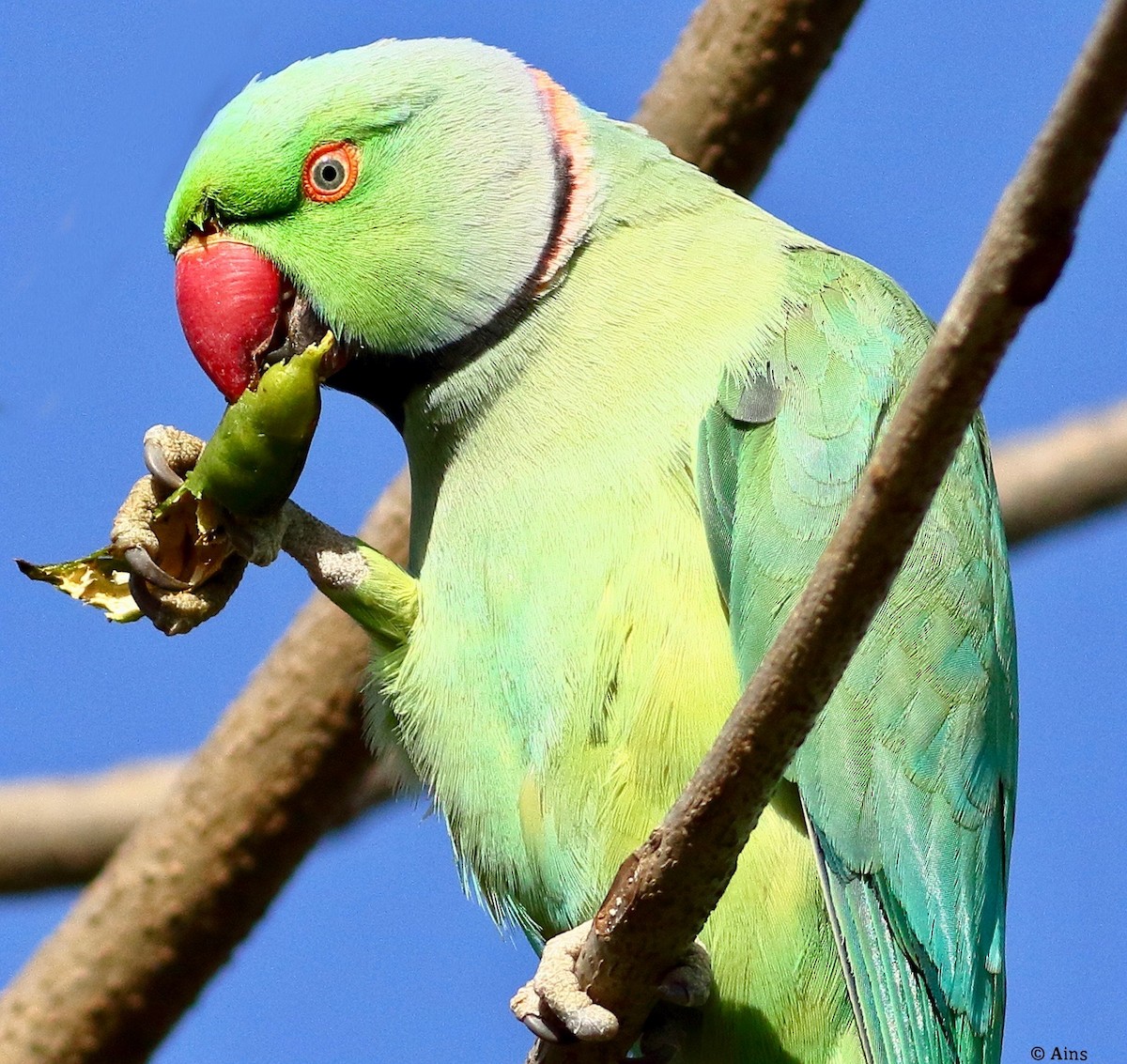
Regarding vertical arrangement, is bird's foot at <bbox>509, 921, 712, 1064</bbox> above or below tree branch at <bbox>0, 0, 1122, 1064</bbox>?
below

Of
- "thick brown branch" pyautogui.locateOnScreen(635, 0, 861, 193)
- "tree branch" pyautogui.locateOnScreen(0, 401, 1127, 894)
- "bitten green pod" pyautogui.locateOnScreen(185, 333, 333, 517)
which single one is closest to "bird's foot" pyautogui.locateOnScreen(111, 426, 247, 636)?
"bitten green pod" pyautogui.locateOnScreen(185, 333, 333, 517)

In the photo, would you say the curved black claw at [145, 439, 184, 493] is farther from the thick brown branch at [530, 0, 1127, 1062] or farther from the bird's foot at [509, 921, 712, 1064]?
the thick brown branch at [530, 0, 1127, 1062]

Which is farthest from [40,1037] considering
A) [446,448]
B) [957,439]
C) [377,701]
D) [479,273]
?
[957,439]

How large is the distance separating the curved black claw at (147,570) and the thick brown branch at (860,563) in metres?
1.39

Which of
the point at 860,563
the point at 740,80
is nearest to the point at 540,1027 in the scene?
the point at 860,563

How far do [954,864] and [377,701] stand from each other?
1338 mm

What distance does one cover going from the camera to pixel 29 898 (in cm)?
600

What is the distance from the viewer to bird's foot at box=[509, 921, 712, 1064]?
2801mm

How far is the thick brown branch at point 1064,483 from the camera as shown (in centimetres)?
582

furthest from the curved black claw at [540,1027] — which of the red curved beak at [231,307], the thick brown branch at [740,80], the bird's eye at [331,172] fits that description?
the thick brown branch at [740,80]

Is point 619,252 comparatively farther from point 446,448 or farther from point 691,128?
point 691,128

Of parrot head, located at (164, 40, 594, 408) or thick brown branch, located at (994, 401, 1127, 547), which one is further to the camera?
thick brown branch, located at (994, 401, 1127, 547)

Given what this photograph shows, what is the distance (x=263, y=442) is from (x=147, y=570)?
1.31ft

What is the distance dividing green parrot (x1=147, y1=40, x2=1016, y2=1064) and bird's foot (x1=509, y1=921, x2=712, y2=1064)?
0.93 feet
